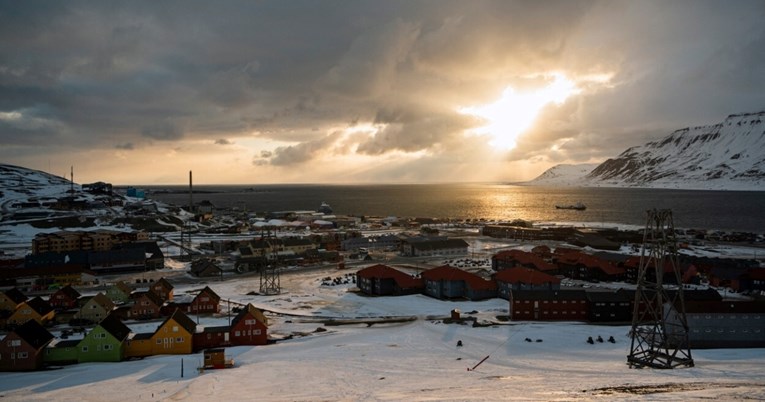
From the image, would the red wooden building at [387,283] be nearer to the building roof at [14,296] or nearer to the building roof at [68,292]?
the building roof at [68,292]

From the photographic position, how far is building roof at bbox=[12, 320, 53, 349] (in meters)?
37.3

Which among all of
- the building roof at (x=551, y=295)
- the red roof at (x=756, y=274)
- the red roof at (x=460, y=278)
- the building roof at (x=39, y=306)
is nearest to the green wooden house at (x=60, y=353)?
the building roof at (x=39, y=306)

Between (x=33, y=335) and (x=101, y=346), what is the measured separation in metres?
4.77

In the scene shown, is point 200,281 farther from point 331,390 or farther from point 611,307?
point 611,307

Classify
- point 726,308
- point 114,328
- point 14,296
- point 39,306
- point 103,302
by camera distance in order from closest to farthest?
point 114,328 → point 726,308 → point 39,306 → point 103,302 → point 14,296

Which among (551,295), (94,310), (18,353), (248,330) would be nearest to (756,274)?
(551,295)

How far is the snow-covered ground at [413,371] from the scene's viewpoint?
29.0 meters

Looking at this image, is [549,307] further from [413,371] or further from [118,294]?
[118,294]

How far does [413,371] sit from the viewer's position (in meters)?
34.3

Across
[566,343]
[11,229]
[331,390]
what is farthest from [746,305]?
[11,229]

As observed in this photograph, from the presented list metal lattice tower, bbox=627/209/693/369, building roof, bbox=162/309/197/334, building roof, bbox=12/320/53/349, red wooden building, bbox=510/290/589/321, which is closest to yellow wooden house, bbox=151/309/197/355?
building roof, bbox=162/309/197/334

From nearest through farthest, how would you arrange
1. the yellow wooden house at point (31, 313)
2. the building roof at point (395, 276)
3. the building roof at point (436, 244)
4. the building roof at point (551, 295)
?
the yellow wooden house at point (31, 313) → the building roof at point (551, 295) → the building roof at point (395, 276) → the building roof at point (436, 244)

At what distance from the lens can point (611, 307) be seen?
52.0 m

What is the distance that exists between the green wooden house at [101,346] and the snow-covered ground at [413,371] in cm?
105
